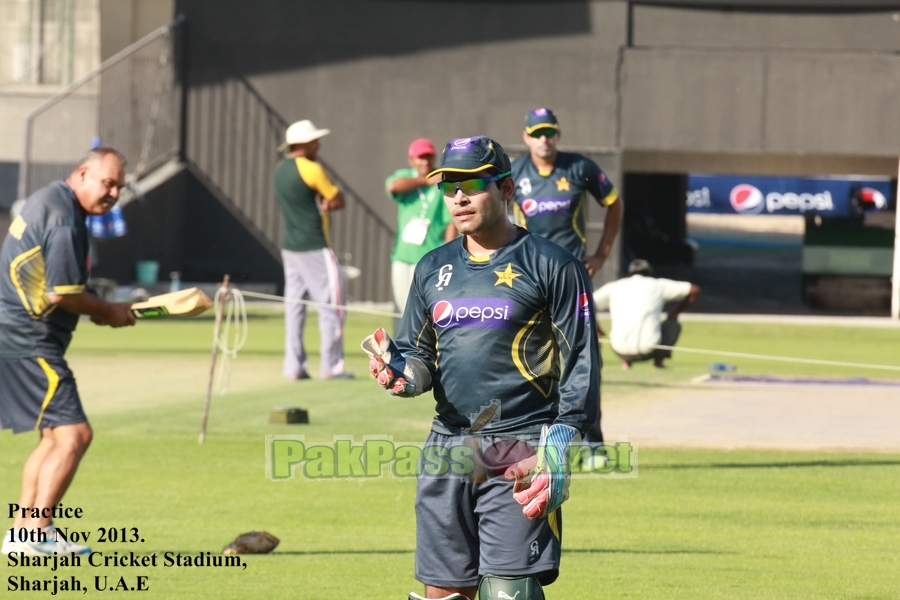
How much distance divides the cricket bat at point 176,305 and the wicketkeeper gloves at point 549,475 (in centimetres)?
292

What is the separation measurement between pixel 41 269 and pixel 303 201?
7126 millimetres

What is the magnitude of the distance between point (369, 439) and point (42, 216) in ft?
13.0

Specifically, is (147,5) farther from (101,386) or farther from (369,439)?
(369,439)

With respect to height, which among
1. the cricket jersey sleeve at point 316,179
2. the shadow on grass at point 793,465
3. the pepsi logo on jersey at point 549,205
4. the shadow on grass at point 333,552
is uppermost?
the cricket jersey sleeve at point 316,179

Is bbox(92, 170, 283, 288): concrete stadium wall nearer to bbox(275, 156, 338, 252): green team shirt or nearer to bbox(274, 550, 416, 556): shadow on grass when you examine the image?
bbox(275, 156, 338, 252): green team shirt

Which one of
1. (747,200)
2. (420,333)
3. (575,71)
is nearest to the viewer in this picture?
(420,333)

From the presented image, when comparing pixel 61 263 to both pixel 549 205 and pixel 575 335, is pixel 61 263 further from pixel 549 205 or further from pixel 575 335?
pixel 549 205

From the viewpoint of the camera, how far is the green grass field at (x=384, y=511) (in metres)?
6.73

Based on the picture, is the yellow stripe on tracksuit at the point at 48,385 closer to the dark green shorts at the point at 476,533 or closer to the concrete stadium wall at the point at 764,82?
the dark green shorts at the point at 476,533

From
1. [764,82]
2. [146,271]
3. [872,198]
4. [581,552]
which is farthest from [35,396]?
[872,198]

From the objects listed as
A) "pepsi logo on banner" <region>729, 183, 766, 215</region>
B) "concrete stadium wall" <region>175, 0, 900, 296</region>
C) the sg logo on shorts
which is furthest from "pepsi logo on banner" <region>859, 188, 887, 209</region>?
the sg logo on shorts

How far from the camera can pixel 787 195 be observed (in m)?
38.3

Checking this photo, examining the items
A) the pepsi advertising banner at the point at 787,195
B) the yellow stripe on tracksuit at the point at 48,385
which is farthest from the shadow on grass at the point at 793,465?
the pepsi advertising banner at the point at 787,195

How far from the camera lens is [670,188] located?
119ft
